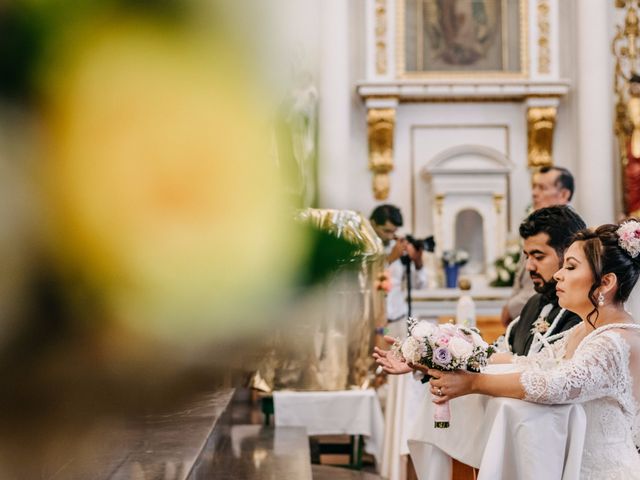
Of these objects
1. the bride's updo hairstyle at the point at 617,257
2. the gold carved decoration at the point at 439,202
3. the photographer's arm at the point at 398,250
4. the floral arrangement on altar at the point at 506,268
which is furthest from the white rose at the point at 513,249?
the bride's updo hairstyle at the point at 617,257

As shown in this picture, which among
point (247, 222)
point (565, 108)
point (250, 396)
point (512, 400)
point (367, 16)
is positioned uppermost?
point (367, 16)

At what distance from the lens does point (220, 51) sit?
14.9 inches

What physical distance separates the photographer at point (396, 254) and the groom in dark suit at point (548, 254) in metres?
2.28

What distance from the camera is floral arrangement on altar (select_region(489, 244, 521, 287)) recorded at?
896cm

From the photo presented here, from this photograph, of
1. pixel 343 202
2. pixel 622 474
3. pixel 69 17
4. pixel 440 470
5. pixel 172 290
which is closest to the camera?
pixel 69 17

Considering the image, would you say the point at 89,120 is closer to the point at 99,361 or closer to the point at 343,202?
the point at 99,361

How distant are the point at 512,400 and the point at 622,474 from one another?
311mm

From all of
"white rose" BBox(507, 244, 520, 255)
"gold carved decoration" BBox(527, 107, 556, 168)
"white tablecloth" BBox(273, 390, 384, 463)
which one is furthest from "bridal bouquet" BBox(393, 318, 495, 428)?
"gold carved decoration" BBox(527, 107, 556, 168)

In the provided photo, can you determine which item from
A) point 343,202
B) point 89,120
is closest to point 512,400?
point 343,202

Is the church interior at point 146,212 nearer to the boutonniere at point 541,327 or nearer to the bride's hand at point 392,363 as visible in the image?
the bride's hand at point 392,363

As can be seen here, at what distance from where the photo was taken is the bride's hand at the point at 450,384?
2174 millimetres

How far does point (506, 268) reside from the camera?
9.02 metres

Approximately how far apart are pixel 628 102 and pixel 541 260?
7.08 m

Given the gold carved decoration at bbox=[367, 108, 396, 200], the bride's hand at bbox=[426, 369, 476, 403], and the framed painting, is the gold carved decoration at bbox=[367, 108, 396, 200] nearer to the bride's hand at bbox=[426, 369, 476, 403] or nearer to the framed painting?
the framed painting
